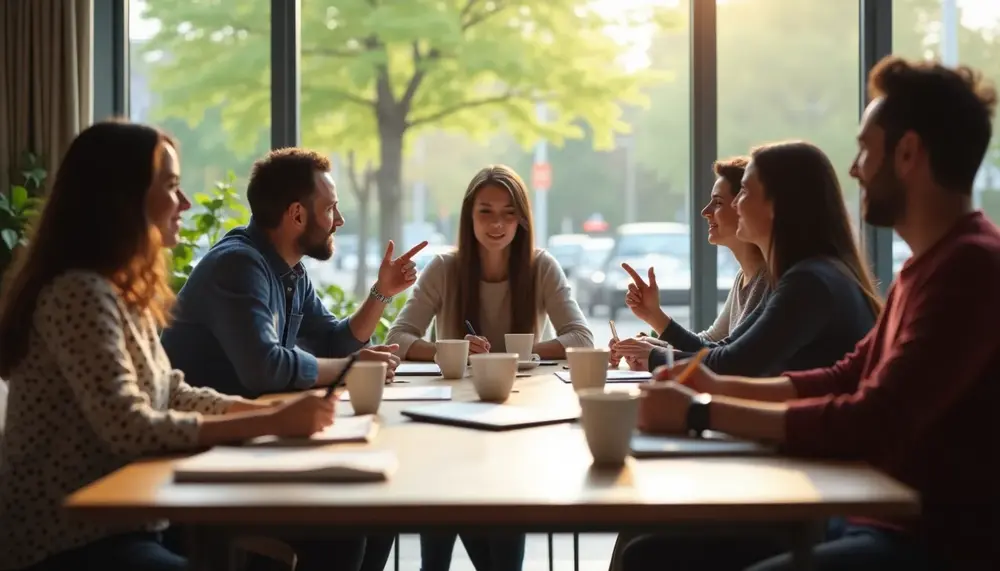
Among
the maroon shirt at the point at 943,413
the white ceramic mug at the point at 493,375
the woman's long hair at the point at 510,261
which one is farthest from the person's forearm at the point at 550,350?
the maroon shirt at the point at 943,413

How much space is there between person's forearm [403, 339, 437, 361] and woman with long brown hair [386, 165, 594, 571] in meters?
0.14

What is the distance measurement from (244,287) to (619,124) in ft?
6.94

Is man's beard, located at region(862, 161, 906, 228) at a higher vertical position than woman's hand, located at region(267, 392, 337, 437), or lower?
higher

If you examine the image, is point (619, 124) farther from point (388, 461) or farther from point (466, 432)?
point (388, 461)

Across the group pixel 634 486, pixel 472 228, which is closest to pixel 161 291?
pixel 634 486

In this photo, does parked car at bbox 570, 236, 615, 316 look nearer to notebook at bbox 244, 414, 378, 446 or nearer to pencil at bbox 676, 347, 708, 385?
pencil at bbox 676, 347, 708, 385

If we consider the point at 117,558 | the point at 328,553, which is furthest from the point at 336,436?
the point at 328,553

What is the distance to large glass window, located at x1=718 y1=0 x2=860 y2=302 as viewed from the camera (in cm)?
389

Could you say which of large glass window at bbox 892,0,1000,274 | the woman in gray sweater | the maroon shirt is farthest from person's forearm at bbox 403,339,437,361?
large glass window at bbox 892,0,1000,274

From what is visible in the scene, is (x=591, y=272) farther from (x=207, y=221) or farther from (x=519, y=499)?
(x=519, y=499)

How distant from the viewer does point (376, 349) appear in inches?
97.1

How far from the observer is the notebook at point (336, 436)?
1524 mm

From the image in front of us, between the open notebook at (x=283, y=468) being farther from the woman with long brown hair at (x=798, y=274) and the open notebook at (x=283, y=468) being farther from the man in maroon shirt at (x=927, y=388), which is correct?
the woman with long brown hair at (x=798, y=274)

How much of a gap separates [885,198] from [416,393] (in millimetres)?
990
